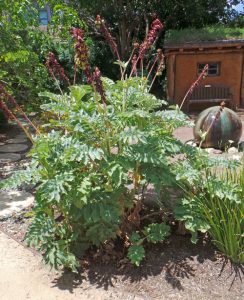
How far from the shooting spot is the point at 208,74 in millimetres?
10453

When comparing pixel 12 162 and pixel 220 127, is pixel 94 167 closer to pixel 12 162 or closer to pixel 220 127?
pixel 12 162

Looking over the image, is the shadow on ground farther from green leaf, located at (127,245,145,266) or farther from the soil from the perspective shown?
green leaf, located at (127,245,145,266)

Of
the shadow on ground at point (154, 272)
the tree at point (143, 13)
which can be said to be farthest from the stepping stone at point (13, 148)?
the tree at point (143, 13)

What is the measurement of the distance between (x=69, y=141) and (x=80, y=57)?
0.64 metres

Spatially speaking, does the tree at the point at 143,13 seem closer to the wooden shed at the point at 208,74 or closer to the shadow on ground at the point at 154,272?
the wooden shed at the point at 208,74

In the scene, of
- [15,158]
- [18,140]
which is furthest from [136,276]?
[18,140]

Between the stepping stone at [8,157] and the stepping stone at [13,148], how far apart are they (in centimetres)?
18

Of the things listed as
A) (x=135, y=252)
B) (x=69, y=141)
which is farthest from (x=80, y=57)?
(x=135, y=252)

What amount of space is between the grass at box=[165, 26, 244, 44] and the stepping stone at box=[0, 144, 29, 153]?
5332 mm

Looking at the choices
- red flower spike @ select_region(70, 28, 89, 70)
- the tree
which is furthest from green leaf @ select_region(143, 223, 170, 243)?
the tree

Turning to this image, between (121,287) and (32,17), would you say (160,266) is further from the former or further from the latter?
(32,17)

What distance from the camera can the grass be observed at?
999cm

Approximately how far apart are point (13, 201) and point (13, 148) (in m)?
2.37

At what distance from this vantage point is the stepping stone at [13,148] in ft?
21.1
